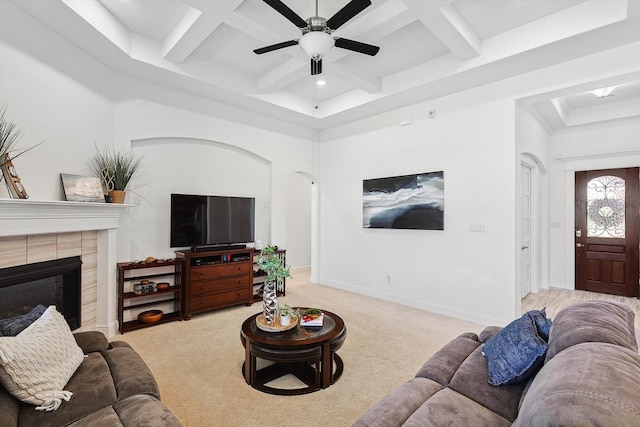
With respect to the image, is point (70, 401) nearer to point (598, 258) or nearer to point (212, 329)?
point (212, 329)

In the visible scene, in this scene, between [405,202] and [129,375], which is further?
[405,202]

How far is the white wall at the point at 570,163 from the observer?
5.29m

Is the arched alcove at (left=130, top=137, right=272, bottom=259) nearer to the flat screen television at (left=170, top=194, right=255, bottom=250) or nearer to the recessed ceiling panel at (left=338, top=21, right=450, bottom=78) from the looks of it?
the flat screen television at (left=170, top=194, right=255, bottom=250)

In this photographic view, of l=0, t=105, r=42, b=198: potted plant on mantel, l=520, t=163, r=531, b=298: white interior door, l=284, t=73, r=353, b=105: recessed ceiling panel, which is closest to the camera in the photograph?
l=0, t=105, r=42, b=198: potted plant on mantel

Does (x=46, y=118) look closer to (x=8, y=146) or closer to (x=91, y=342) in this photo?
(x=8, y=146)

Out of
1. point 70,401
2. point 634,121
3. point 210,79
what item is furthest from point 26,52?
point 634,121

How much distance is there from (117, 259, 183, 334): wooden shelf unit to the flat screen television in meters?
0.36

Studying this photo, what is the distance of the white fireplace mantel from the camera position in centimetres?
244

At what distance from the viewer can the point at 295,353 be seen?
2412 millimetres

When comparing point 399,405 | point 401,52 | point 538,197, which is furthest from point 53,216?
point 538,197

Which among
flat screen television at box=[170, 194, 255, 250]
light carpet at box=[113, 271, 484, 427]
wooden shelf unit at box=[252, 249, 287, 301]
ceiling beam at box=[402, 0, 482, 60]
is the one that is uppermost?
ceiling beam at box=[402, 0, 482, 60]

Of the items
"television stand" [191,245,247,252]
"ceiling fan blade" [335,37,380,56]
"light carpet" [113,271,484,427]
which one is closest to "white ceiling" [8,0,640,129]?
"ceiling fan blade" [335,37,380,56]

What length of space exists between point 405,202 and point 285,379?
3114 mm

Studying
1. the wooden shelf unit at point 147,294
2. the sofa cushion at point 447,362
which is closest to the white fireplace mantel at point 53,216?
the wooden shelf unit at point 147,294
